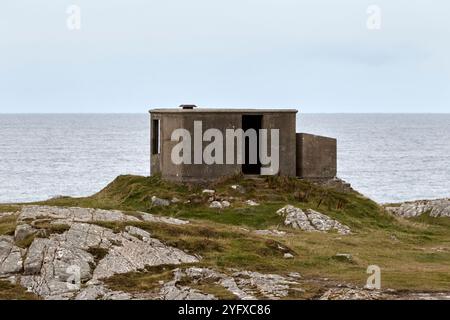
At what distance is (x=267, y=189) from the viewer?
38.6 metres

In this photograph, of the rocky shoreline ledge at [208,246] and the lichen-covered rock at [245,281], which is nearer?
the lichen-covered rock at [245,281]

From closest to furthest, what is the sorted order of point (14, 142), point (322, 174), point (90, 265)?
point (90, 265) → point (322, 174) → point (14, 142)

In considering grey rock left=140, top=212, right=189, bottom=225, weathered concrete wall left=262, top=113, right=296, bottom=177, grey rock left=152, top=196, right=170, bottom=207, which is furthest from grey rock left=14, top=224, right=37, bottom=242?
weathered concrete wall left=262, top=113, right=296, bottom=177

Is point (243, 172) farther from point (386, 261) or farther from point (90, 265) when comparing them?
point (90, 265)

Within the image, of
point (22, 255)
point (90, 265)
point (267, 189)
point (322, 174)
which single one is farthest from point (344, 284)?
point (322, 174)

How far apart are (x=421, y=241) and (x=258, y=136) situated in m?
9.91

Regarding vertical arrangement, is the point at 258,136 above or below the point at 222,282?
above

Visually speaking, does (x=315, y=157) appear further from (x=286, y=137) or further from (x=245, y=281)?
(x=245, y=281)

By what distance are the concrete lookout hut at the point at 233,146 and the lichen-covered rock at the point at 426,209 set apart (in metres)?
6.49

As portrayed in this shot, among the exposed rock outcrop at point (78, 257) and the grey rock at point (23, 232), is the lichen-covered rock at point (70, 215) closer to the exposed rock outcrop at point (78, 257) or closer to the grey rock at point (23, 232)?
the exposed rock outcrop at point (78, 257)

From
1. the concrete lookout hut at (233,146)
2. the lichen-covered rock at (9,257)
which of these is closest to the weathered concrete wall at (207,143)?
the concrete lookout hut at (233,146)

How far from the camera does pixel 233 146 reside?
39031 millimetres

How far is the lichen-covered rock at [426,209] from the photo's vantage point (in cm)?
4428
